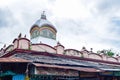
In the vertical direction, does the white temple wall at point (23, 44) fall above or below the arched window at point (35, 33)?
below

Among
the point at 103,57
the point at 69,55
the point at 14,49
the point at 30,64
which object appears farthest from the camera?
the point at 103,57

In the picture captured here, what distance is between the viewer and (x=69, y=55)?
15680 millimetres

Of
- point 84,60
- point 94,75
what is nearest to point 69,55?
point 84,60

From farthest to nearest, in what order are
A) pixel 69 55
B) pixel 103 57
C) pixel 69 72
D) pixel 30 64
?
pixel 103 57
pixel 69 55
pixel 69 72
pixel 30 64

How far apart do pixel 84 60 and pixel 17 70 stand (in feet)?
21.0

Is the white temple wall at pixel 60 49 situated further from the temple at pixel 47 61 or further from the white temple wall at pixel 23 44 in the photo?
the white temple wall at pixel 23 44

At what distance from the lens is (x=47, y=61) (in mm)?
12422

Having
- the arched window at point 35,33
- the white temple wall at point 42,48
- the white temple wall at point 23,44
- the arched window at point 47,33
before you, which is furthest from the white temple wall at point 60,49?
the arched window at point 35,33

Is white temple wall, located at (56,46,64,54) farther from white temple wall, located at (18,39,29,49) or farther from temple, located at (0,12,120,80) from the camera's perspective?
white temple wall, located at (18,39,29,49)

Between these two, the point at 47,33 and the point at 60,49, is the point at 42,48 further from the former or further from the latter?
the point at 47,33

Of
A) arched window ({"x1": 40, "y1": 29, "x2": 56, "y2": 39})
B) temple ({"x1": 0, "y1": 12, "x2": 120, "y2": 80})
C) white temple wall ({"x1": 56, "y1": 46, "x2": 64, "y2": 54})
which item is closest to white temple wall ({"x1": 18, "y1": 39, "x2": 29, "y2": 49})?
temple ({"x1": 0, "y1": 12, "x2": 120, "y2": 80})

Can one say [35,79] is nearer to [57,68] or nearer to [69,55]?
[57,68]

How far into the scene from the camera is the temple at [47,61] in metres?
11.5

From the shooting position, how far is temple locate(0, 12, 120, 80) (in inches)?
453
